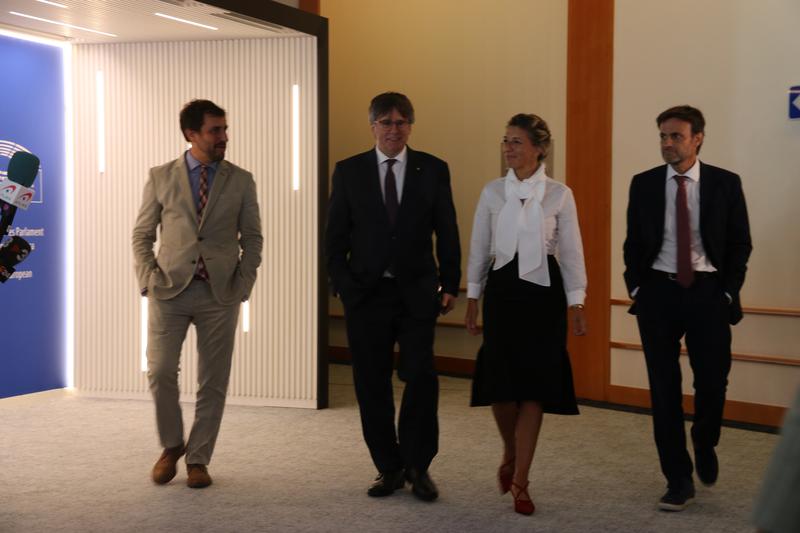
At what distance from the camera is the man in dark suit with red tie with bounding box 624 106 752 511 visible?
4.41m

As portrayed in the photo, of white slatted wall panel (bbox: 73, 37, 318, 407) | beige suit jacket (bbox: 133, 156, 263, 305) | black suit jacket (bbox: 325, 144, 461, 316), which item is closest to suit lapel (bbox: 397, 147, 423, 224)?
black suit jacket (bbox: 325, 144, 461, 316)

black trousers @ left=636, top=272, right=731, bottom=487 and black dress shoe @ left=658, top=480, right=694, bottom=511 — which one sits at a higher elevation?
black trousers @ left=636, top=272, right=731, bottom=487

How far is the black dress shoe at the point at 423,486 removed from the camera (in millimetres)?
4527

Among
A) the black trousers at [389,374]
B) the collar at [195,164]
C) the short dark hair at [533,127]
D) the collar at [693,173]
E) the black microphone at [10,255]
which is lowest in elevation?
the black trousers at [389,374]

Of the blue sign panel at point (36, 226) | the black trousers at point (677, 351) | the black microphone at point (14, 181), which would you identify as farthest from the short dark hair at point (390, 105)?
the blue sign panel at point (36, 226)

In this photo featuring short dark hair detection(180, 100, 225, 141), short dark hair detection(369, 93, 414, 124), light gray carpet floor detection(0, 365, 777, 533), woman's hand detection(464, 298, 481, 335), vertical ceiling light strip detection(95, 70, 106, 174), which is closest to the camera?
light gray carpet floor detection(0, 365, 777, 533)

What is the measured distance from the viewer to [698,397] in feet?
14.9

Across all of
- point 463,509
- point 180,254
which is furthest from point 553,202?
point 180,254

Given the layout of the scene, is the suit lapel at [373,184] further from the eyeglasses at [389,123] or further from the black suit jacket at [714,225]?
the black suit jacket at [714,225]

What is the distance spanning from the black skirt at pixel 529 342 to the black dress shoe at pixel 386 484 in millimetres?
595

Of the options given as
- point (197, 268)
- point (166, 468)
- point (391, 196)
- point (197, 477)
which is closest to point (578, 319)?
point (391, 196)

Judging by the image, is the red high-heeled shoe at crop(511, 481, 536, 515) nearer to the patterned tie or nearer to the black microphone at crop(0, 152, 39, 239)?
the patterned tie

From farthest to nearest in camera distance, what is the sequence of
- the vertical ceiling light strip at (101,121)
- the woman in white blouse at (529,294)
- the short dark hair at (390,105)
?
1. the vertical ceiling light strip at (101,121)
2. the short dark hair at (390,105)
3. the woman in white blouse at (529,294)

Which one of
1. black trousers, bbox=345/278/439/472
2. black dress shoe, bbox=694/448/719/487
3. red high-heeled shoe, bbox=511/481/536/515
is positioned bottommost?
red high-heeled shoe, bbox=511/481/536/515
